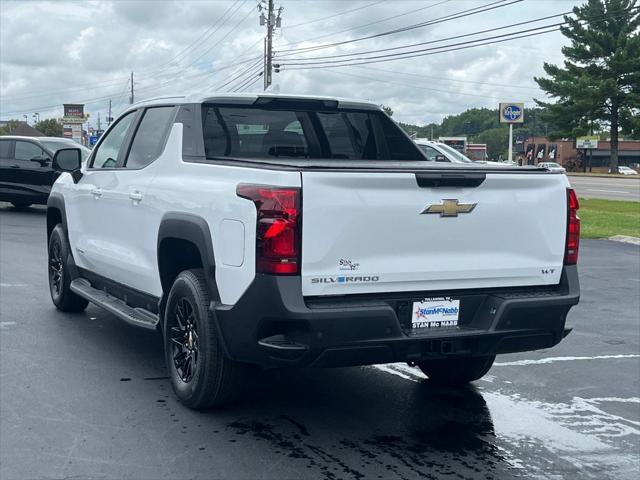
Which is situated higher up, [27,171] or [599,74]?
[599,74]

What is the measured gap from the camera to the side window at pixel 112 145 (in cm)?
693

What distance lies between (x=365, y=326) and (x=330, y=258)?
406mm

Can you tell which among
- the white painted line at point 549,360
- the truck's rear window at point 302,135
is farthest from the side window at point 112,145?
the white painted line at point 549,360

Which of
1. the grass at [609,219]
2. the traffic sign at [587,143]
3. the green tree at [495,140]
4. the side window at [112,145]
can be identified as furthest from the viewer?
the green tree at [495,140]

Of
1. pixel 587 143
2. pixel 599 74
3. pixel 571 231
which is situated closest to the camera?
pixel 571 231

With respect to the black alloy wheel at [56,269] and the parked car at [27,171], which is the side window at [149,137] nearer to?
the black alloy wheel at [56,269]

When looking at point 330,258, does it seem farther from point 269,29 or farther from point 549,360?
point 269,29

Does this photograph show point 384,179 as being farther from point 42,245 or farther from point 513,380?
point 42,245

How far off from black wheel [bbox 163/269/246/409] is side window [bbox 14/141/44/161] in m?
15.1

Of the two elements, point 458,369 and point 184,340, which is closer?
point 184,340

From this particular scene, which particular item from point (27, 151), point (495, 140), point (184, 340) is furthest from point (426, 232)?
point (495, 140)

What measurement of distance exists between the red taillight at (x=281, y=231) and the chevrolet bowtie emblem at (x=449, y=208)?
0.75 meters

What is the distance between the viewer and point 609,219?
20.8 meters

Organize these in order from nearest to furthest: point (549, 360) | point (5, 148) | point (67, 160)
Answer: point (549, 360), point (67, 160), point (5, 148)
